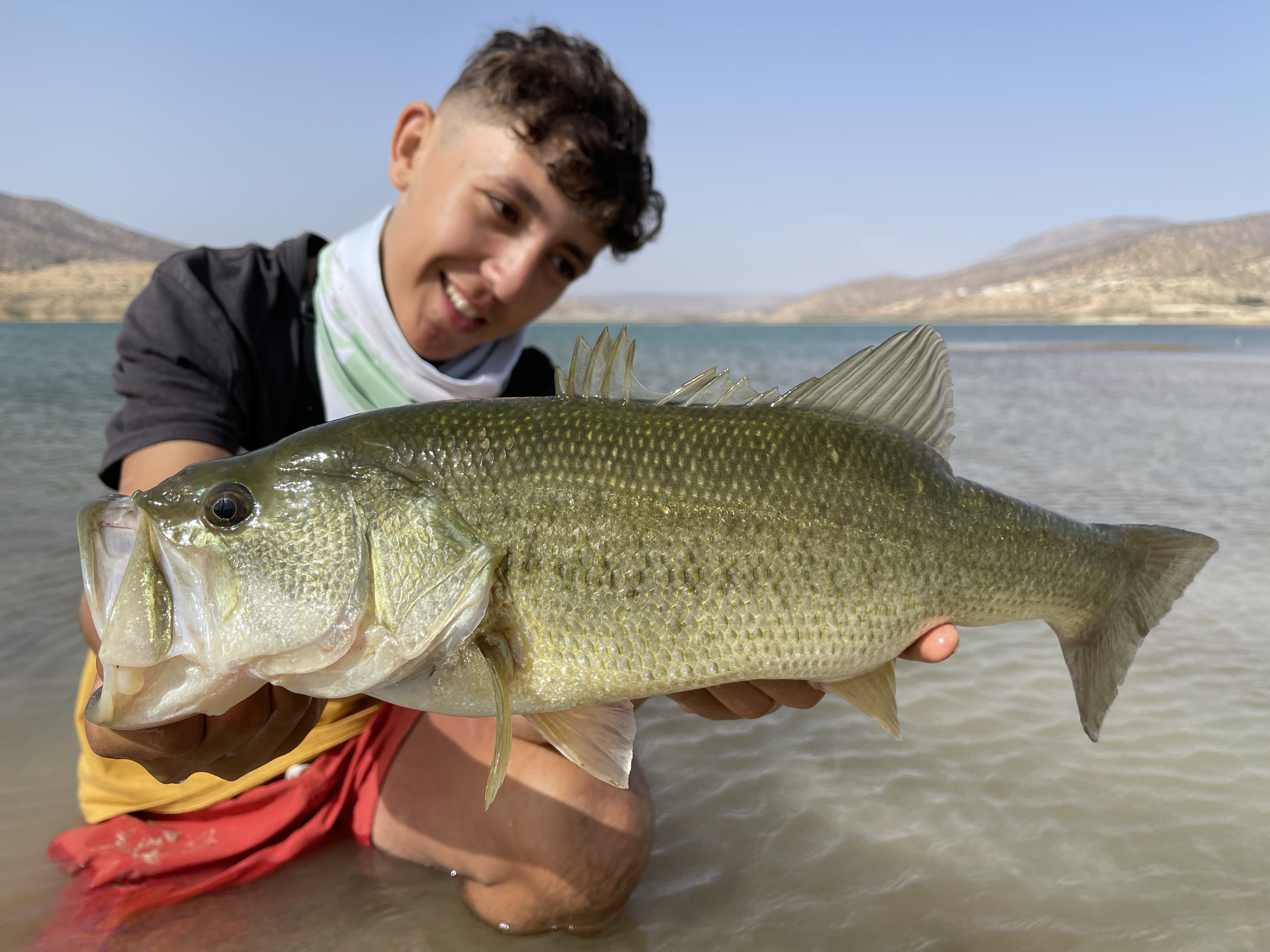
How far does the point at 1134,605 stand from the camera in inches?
91.0

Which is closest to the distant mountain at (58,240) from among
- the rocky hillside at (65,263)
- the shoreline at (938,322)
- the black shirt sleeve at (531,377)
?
the rocky hillside at (65,263)

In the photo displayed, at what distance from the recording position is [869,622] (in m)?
1.98

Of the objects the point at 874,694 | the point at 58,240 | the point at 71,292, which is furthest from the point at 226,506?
the point at 58,240

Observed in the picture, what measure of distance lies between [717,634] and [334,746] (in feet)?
6.47

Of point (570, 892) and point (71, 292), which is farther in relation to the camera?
point (71, 292)

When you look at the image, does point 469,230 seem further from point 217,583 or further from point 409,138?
point 217,583

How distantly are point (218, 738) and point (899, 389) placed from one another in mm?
1988

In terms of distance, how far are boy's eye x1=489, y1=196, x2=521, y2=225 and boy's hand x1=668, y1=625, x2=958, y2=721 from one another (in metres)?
2.12

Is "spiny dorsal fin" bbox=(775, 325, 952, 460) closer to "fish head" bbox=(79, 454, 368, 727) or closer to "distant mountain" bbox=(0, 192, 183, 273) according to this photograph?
"fish head" bbox=(79, 454, 368, 727)

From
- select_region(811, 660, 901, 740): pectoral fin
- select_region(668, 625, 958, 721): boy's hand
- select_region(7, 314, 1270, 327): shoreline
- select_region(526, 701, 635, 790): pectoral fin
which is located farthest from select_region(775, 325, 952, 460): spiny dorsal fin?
select_region(7, 314, 1270, 327): shoreline

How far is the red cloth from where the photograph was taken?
257 centimetres

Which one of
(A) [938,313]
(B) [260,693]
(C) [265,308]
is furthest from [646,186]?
(A) [938,313]

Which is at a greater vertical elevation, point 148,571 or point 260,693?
point 148,571

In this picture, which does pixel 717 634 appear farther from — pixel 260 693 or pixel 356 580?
pixel 260 693
